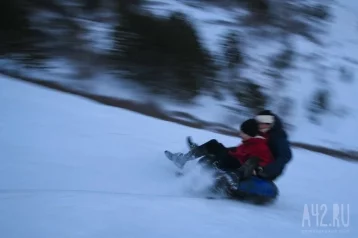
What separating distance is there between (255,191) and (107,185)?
1448mm

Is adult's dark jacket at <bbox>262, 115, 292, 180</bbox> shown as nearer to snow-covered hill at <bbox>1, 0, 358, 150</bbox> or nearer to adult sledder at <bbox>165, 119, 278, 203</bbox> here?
adult sledder at <bbox>165, 119, 278, 203</bbox>

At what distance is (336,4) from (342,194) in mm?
16811

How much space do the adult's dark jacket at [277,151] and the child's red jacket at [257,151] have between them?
0.07 m

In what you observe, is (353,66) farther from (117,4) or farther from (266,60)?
(117,4)

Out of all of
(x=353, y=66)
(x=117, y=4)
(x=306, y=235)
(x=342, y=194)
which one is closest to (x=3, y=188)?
(x=306, y=235)

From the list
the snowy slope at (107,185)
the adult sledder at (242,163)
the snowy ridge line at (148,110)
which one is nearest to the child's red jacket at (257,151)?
the adult sledder at (242,163)

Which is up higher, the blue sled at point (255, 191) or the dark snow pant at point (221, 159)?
the dark snow pant at point (221, 159)

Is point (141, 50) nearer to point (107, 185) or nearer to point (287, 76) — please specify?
point (287, 76)

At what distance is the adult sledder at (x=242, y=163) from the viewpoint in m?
4.05

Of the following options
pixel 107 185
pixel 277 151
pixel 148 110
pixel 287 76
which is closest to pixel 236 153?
pixel 277 151

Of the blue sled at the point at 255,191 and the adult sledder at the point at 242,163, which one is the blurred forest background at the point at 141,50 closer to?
the adult sledder at the point at 242,163

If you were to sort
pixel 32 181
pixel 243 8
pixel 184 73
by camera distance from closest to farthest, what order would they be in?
Answer: 1. pixel 32 181
2. pixel 184 73
3. pixel 243 8

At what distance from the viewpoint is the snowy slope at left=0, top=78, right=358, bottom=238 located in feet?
9.13

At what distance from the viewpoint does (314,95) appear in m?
13.2
